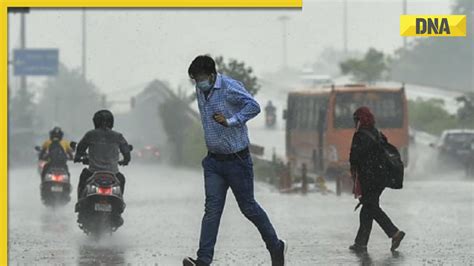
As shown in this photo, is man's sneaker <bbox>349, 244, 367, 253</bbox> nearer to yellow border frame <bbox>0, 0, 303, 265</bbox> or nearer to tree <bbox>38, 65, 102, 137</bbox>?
yellow border frame <bbox>0, 0, 303, 265</bbox>

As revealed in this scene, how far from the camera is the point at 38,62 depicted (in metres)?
64.6

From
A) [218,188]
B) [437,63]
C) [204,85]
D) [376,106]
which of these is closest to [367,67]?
[437,63]

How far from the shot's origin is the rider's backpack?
77.0 ft

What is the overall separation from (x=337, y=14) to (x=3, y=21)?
107 ft

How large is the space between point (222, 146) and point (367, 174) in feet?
11.7

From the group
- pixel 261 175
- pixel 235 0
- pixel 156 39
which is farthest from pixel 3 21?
pixel 261 175

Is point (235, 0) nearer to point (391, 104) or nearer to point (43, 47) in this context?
point (391, 104)

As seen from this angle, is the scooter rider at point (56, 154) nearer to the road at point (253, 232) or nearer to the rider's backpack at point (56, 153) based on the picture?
the rider's backpack at point (56, 153)

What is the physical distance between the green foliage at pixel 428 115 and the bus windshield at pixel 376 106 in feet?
111

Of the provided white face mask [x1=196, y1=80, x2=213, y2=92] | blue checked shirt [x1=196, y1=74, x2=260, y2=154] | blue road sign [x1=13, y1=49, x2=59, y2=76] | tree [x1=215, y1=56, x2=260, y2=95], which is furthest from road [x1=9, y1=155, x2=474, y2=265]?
blue road sign [x1=13, y1=49, x2=59, y2=76]

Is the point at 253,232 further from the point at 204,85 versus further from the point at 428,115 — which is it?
the point at 428,115

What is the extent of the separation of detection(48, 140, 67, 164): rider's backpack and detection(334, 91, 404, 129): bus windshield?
15.7 m

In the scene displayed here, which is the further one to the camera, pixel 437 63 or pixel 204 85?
pixel 437 63

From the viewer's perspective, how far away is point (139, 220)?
20641 mm
